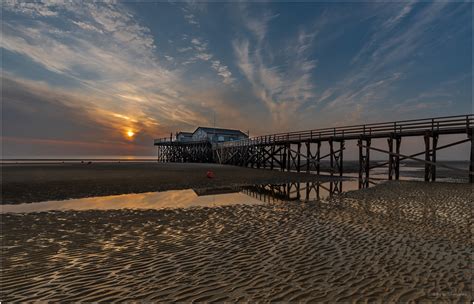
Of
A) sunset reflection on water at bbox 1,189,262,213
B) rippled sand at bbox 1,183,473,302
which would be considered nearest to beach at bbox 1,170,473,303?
rippled sand at bbox 1,183,473,302

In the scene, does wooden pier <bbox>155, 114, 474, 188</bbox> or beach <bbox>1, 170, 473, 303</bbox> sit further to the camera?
wooden pier <bbox>155, 114, 474, 188</bbox>

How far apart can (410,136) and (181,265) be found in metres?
20.8

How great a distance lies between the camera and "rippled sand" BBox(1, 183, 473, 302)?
3146mm

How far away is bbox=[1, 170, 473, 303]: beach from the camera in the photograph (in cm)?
313

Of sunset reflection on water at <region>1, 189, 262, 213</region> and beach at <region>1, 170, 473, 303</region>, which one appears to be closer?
beach at <region>1, 170, 473, 303</region>

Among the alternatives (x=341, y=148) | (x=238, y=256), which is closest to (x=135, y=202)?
(x=238, y=256)

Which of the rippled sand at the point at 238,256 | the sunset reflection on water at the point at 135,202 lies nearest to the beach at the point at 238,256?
the rippled sand at the point at 238,256

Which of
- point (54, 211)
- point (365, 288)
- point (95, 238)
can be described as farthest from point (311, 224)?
point (54, 211)

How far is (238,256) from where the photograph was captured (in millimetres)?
4363

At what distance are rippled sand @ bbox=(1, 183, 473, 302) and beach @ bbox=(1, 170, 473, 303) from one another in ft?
0.06

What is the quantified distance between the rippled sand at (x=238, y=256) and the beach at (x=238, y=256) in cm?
2

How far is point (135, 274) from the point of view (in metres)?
3.64

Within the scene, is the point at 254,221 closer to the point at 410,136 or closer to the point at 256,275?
the point at 256,275

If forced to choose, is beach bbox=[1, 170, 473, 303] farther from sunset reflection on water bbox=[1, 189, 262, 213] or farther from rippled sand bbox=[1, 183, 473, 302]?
sunset reflection on water bbox=[1, 189, 262, 213]
